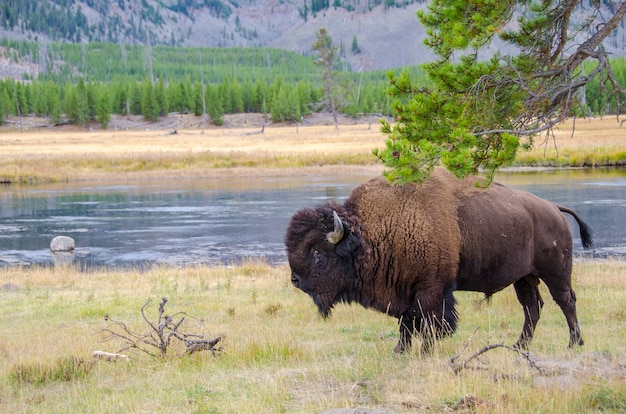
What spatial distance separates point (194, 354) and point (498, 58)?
432cm

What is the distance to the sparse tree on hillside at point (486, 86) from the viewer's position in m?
6.45

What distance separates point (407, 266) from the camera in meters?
7.24

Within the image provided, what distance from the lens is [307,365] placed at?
6.67 m

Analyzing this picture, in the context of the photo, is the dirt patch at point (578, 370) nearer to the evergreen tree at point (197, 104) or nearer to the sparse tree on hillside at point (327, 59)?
the sparse tree on hillside at point (327, 59)

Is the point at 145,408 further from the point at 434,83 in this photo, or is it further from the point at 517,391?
the point at 434,83

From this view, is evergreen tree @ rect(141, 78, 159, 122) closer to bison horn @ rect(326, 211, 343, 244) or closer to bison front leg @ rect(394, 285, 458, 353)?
bison horn @ rect(326, 211, 343, 244)

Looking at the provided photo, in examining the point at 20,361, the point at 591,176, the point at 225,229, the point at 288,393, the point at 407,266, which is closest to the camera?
the point at 288,393

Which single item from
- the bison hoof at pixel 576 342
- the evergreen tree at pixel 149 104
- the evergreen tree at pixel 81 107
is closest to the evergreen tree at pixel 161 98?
the evergreen tree at pixel 149 104

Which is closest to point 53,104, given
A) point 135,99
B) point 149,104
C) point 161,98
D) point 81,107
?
point 81,107

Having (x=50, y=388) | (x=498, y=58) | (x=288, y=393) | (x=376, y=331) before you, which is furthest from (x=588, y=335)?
(x=50, y=388)

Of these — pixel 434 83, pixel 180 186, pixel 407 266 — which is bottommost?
pixel 180 186

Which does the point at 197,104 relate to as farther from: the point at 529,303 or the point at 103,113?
the point at 529,303

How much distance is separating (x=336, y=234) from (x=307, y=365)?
138 centimetres

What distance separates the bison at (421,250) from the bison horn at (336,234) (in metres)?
0.01
